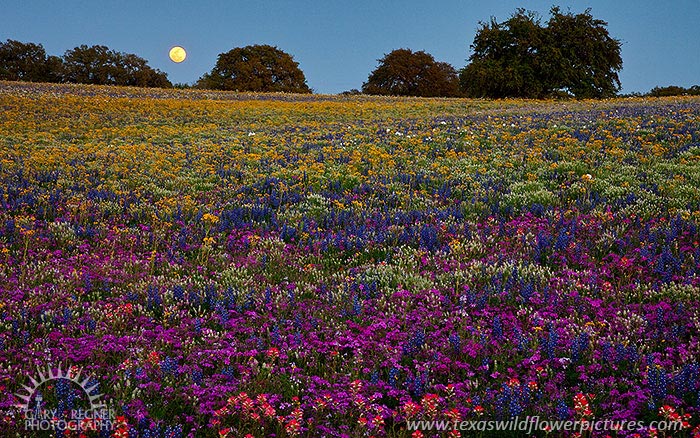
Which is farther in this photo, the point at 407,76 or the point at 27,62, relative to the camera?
the point at 407,76

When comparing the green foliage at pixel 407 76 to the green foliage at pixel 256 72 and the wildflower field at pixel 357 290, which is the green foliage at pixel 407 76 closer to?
the green foliage at pixel 256 72

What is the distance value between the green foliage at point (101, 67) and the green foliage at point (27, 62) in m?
3.83

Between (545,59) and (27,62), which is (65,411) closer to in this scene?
(545,59)

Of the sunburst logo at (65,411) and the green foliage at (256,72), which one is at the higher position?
the green foliage at (256,72)

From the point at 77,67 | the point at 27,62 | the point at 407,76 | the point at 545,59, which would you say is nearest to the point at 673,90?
the point at 545,59

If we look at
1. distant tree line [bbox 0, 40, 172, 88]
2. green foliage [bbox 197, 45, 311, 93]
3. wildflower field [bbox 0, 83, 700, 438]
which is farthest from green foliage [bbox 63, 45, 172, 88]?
wildflower field [bbox 0, 83, 700, 438]

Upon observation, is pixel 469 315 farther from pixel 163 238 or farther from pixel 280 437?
pixel 163 238

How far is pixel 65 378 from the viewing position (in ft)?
14.4

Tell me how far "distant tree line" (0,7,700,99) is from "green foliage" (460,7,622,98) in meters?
0.11

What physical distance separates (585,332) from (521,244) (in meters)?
2.97

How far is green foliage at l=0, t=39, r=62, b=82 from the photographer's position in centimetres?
7656

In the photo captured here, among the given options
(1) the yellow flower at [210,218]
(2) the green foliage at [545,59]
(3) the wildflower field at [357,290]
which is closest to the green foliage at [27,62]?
(2) the green foliage at [545,59]

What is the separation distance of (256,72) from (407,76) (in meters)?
27.2

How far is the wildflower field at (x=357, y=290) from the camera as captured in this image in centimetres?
417
